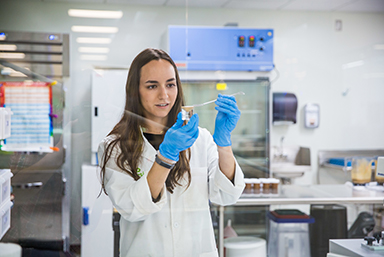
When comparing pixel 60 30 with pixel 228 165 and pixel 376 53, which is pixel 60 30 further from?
pixel 376 53

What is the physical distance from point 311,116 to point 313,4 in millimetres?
632

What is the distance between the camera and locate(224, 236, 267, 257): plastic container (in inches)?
77.7

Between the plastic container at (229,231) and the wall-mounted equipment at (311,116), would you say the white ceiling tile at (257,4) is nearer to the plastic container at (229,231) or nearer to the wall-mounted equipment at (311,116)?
the wall-mounted equipment at (311,116)

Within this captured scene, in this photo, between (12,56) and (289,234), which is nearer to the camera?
(12,56)

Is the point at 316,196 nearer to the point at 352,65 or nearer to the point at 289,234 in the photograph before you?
the point at 289,234

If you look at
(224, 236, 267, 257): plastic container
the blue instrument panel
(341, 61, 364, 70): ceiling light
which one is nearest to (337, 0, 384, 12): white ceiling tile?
(341, 61, 364, 70): ceiling light

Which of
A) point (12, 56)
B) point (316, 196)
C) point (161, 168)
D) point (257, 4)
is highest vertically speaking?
point (257, 4)

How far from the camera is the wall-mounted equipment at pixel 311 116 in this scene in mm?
→ 1913

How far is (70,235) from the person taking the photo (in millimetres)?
1459

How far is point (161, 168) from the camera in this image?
126 cm

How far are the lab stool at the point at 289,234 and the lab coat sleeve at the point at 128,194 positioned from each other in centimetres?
117

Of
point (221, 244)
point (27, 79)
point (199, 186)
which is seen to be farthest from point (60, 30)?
point (221, 244)

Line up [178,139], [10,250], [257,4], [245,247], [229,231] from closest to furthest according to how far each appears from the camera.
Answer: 1. [178,139]
2. [10,250]
3. [257,4]
4. [245,247]
5. [229,231]

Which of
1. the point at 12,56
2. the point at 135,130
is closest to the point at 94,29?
the point at 12,56
